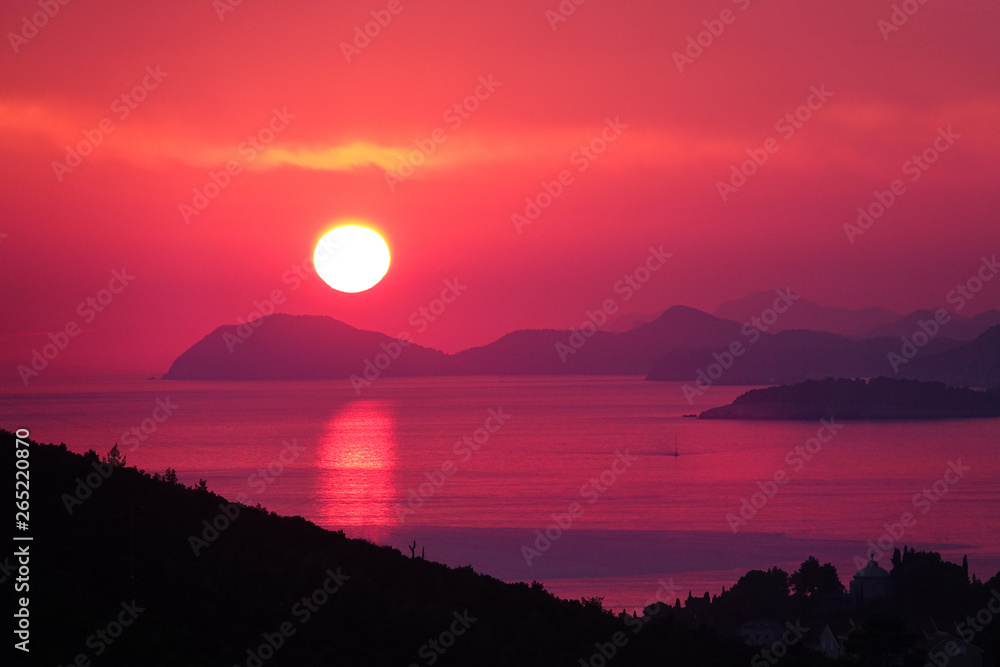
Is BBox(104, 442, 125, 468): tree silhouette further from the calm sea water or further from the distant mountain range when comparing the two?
the distant mountain range

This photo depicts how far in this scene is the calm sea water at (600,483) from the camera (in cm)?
4572

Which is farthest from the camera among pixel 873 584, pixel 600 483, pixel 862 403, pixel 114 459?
pixel 862 403

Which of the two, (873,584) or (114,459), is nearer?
(114,459)

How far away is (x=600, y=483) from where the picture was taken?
234 ft

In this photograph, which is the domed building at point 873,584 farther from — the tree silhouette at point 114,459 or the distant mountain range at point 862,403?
the distant mountain range at point 862,403

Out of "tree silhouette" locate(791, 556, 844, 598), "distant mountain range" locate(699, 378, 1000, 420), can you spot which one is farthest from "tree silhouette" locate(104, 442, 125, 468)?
"distant mountain range" locate(699, 378, 1000, 420)

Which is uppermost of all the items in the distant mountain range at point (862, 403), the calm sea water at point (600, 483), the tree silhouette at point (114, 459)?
the distant mountain range at point (862, 403)

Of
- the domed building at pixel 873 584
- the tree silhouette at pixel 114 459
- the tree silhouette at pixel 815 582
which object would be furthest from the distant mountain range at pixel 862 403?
the tree silhouette at pixel 114 459

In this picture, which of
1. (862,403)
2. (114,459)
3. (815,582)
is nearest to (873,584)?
(815,582)

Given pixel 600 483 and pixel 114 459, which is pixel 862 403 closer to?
pixel 600 483

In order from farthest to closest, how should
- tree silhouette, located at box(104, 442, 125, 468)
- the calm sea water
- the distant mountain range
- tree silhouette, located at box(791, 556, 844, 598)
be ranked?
the distant mountain range → the calm sea water → tree silhouette, located at box(791, 556, 844, 598) → tree silhouette, located at box(104, 442, 125, 468)

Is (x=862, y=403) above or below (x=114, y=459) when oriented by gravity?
above

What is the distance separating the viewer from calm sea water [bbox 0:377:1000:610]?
45.7 meters

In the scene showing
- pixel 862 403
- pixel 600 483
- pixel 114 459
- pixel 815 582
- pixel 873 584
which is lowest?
pixel 873 584
